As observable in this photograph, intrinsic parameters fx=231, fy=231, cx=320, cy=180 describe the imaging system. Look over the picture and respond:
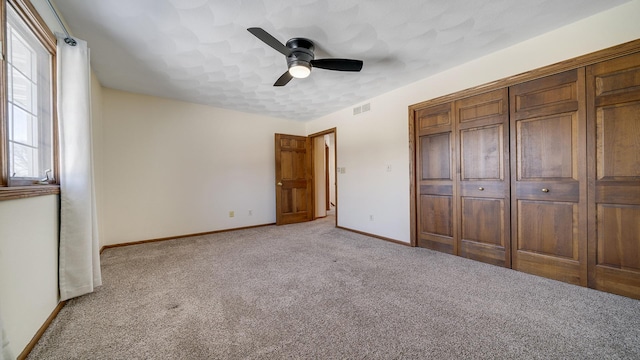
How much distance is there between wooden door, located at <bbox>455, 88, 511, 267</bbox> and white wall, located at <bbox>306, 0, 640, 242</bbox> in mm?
328

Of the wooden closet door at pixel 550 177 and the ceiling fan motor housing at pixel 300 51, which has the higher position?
the ceiling fan motor housing at pixel 300 51

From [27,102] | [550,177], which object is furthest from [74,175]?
[550,177]

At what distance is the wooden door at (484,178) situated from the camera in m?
2.61

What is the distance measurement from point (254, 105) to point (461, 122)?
3461mm

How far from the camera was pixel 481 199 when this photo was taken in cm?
280

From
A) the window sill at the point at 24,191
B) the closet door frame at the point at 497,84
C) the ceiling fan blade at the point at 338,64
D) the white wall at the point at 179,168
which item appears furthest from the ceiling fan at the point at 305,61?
the white wall at the point at 179,168

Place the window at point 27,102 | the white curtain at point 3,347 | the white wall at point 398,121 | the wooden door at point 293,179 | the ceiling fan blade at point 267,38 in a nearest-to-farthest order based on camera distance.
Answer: the white curtain at point 3,347, the window at point 27,102, the ceiling fan blade at point 267,38, the white wall at point 398,121, the wooden door at point 293,179

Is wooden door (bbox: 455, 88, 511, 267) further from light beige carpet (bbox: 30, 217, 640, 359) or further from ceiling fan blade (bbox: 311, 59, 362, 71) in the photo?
ceiling fan blade (bbox: 311, 59, 362, 71)

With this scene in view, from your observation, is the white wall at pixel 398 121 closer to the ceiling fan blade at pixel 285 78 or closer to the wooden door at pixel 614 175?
the wooden door at pixel 614 175

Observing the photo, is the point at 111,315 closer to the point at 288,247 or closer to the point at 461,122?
the point at 288,247

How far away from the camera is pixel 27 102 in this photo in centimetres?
165

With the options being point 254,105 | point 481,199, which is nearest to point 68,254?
point 254,105

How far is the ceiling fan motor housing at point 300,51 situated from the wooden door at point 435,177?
189cm

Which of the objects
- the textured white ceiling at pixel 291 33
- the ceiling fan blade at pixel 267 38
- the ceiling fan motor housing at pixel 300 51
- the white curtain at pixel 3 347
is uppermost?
the textured white ceiling at pixel 291 33
